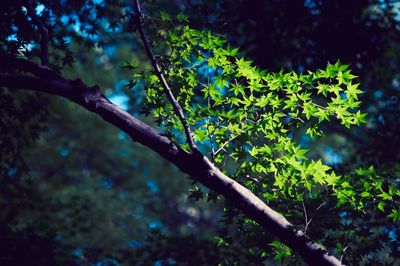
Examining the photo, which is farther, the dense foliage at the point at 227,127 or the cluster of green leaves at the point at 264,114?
the dense foliage at the point at 227,127

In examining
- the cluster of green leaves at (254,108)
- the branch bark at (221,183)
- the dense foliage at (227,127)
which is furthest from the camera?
the dense foliage at (227,127)

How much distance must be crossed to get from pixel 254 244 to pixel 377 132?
482cm

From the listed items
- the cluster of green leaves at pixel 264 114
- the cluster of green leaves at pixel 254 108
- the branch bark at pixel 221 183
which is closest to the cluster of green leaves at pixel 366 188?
the cluster of green leaves at pixel 264 114

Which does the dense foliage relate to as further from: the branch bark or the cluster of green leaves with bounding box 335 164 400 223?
the branch bark

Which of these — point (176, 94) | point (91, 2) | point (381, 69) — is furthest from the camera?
point (381, 69)

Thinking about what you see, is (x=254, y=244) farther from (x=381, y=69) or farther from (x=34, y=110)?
(x=381, y=69)

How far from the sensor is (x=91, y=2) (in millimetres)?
6043

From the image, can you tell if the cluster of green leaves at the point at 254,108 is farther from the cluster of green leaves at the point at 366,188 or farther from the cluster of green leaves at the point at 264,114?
the cluster of green leaves at the point at 366,188

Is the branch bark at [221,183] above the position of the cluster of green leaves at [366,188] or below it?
below

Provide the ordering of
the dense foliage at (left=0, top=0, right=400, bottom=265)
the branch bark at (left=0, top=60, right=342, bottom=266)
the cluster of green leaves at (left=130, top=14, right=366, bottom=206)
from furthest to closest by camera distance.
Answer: the dense foliage at (left=0, top=0, right=400, bottom=265) → the cluster of green leaves at (left=130, top=14, right=366, bottom=206) → the branch bark at (left=0, top=60, right=342, bottom=266)

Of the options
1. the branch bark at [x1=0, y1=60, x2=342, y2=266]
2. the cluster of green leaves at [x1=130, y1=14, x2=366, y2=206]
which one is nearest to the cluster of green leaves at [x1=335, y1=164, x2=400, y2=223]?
the cluster of green leaves at [x1=130, y1=14, x2=366, y2=206]

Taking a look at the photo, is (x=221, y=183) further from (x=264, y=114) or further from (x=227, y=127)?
(x=264, y=114)

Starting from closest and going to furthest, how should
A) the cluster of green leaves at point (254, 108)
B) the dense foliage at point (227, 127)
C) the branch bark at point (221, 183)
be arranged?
the branch bark at point (221, 183), the cluster of green leaves at point (254, 108), the dense foliage at point (227, 127)

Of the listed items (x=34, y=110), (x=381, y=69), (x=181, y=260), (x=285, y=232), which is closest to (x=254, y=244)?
(x=285, y=232)
